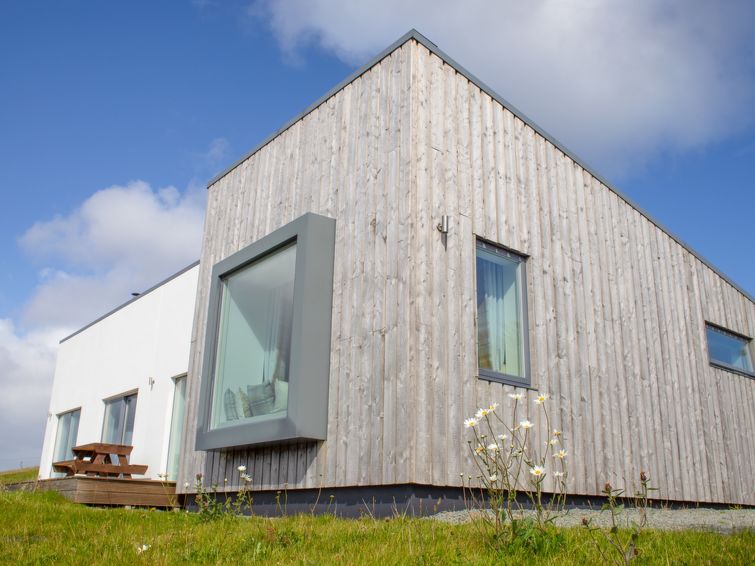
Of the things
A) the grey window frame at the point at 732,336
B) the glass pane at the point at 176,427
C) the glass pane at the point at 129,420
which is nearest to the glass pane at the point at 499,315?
the grey window frame at the point at 732,336

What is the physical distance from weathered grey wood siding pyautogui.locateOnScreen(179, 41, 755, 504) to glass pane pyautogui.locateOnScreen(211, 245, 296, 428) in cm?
51

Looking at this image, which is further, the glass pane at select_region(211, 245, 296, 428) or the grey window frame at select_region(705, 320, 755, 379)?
the grey window frame at select_region(705, 320, 755, 379)

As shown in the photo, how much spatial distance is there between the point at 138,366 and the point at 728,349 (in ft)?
33.5

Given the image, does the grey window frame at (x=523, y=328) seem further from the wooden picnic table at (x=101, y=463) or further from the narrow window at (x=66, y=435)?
the narrow window at (x=66, y=435)

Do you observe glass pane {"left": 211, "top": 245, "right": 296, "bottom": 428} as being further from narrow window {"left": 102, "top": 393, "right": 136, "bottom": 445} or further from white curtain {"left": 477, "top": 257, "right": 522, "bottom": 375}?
narrow window {"left": 102, "top": 393, "right": 136, "bottom": 445}

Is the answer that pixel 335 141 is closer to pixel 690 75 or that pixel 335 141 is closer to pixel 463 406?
pixel 463 406

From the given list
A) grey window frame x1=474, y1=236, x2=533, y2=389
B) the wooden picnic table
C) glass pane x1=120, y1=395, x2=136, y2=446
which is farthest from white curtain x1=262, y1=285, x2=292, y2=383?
glass pane x1=120, y1=395, x2=136, y2=446

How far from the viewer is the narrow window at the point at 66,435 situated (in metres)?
15.6

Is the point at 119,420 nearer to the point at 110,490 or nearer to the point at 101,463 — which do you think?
the point at 101,463

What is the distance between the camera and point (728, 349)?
1068 cm

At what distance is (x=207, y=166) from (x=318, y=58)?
118 inches

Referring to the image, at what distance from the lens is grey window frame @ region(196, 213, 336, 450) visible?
6.44m

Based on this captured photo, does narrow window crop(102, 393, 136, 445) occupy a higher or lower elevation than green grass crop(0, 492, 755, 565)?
higher

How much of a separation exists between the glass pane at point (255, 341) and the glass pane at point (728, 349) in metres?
6.55
